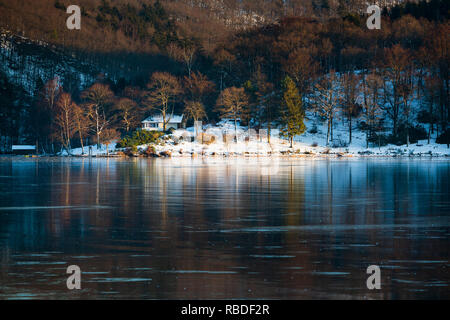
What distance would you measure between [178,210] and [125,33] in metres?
163

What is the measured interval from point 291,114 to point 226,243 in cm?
7977

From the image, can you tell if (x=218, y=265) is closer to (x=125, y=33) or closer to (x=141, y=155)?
(x=141, y=155)

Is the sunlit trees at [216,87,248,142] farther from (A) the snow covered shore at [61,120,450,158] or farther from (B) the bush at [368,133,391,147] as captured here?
(B) the bush at [368,133,391,147]

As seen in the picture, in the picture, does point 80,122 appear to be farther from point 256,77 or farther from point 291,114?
point 291,114

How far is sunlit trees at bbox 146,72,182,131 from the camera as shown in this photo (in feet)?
355

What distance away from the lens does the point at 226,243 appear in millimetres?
16375

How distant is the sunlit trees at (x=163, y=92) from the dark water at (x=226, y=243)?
7847 centimetres

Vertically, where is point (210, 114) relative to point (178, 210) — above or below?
above

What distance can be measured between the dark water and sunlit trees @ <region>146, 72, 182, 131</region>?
78472mm

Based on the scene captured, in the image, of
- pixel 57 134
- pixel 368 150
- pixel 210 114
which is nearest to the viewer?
pixel 368 150

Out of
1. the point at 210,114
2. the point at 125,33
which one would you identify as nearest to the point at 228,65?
the point at 210,114

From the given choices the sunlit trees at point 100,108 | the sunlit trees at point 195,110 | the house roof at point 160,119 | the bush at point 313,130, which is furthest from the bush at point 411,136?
the sunlit trees at point 100,108

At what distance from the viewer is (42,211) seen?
23516 mm

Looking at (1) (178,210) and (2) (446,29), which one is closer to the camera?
(1) (178,210)
